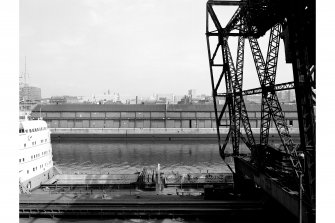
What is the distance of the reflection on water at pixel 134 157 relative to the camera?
123 ft

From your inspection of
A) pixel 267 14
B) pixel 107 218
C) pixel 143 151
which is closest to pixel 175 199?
pixel 107 218

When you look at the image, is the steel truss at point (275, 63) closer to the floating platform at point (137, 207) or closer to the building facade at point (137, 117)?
the floating platform at point (137, 207)

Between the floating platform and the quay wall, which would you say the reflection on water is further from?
the floating platform

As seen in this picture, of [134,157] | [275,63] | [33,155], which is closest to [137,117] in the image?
[134,157]

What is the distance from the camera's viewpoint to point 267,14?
652 inches

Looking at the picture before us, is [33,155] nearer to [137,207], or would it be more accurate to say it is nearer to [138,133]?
[137,207]

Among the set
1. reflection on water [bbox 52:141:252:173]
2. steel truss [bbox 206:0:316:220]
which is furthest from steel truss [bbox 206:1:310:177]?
reflection on water [bbox 52:141:252:173]

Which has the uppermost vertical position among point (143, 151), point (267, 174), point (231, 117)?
point (231, 117)

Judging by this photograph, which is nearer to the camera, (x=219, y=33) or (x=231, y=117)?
(x=219, y=33)

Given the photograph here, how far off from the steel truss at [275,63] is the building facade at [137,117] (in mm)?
44277

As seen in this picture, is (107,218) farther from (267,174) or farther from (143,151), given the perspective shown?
(143,151)

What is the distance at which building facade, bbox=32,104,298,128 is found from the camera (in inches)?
2630

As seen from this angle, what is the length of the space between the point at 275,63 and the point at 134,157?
101 ft

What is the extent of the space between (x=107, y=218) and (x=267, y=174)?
31.1ft
